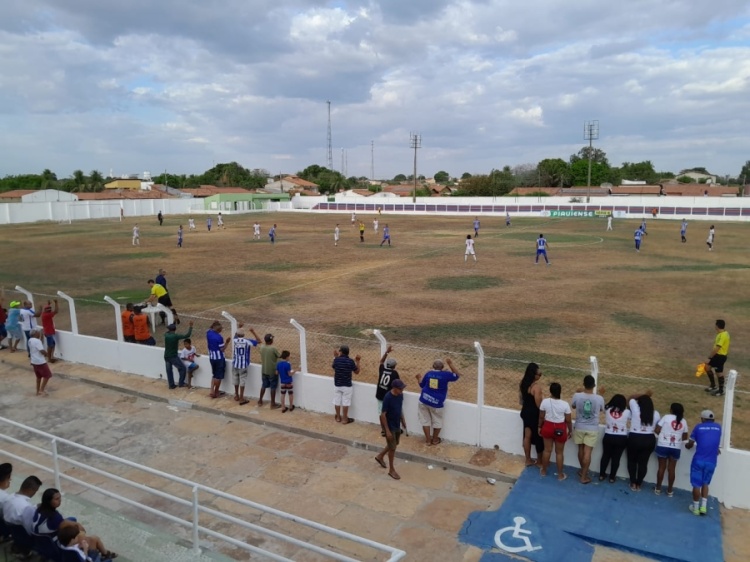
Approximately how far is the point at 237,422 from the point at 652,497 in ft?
22.2

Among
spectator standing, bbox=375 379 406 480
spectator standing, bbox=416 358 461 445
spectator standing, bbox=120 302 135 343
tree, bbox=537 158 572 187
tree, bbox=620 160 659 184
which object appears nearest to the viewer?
spectator standing, bbox=375 379 406 480

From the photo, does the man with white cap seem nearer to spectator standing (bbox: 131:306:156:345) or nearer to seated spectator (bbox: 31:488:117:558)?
seated spectator (bbox: 31:488:117:558)

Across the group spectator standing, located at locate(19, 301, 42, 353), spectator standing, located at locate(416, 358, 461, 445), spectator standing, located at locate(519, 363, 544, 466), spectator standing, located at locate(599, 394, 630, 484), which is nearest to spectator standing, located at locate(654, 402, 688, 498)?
spectator standing, located at locate(599, 394, 630, 484)

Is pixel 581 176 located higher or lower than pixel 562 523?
higher

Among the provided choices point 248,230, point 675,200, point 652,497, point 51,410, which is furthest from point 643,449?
point 675,200

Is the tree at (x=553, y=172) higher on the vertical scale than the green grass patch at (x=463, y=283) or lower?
higher

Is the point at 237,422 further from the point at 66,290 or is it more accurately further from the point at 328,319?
the point at 66,290

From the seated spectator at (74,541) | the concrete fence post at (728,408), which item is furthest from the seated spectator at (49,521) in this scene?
the concrete fence post at (728,408)

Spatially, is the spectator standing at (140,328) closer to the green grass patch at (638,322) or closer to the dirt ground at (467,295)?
the dirt ground at (467,295)

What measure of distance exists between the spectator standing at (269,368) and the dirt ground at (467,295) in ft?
3.25

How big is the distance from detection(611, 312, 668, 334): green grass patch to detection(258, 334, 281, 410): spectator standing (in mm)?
10384

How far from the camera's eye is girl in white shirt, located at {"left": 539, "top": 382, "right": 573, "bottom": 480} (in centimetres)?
806

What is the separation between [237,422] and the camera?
10.6m

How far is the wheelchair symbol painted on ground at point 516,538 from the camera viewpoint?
21.8ft
